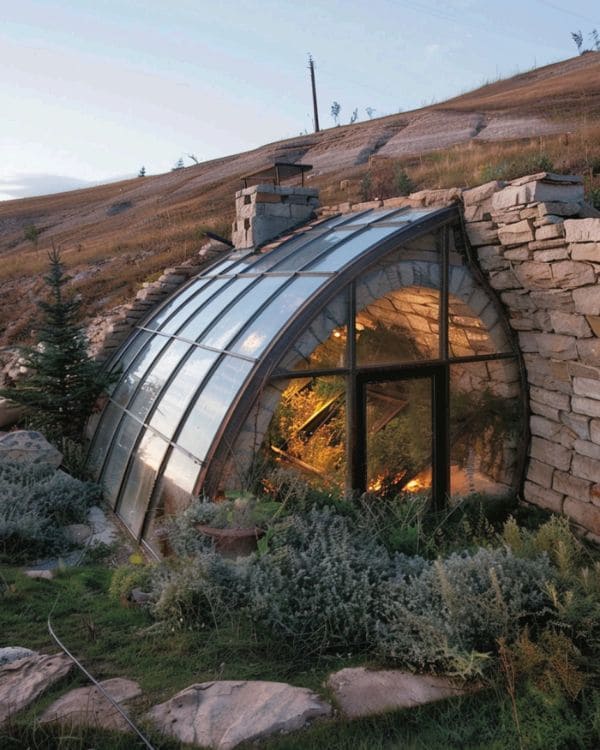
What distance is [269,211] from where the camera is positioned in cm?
1010

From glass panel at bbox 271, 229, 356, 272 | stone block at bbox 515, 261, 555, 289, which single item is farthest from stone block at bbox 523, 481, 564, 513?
glass panel at bbox 271, 229, 356, 272

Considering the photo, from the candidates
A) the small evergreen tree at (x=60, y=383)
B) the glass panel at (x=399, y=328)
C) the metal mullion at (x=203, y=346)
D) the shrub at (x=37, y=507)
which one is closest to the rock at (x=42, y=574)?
the shrub at (x=37, y=507)

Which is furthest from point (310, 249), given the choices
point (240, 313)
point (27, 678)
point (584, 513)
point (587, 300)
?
point (27, 678)

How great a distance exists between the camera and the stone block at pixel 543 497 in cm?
736

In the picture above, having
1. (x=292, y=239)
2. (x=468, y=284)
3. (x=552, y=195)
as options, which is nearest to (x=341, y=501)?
(x=468, y=284)

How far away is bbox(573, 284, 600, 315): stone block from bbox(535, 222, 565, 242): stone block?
54 centimetres

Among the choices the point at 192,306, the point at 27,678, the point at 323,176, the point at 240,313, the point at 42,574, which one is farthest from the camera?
the point at 323,176

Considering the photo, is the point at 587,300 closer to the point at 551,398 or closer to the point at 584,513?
the point at 551,398

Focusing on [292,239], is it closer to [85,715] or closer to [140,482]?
[140,482]

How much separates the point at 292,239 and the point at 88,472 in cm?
484

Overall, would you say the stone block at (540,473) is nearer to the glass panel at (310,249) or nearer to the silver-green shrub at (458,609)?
the silver-green shrub at (458,609)

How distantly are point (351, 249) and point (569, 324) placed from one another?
2.75 metres

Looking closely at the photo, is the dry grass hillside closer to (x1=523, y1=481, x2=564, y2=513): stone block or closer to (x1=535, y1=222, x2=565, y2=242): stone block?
(x1=535, y1=222, x2=565, y2=242): stone block

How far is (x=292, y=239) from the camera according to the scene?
30.7ft
